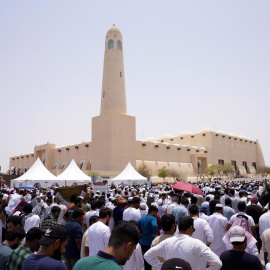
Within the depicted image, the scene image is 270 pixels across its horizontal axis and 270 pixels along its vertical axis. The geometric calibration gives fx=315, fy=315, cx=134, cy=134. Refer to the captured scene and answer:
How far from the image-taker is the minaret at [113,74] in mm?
50281

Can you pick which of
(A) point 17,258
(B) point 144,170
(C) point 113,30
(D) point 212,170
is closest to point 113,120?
(B) point 144,170

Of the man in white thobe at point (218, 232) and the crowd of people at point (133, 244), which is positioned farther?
the man in white thobe at point (218, 232)

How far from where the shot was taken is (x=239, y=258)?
2988mm

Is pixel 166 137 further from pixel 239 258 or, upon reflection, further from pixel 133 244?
pixel 133 244

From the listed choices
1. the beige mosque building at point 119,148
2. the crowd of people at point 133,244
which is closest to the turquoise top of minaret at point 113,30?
the beige mosque building at point 119,148

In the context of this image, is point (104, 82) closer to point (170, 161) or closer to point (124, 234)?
point (170, 161)

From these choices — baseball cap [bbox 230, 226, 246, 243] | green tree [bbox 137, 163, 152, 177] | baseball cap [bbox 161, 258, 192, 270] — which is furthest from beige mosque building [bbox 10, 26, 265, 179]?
baseball cap [bbox 161, 258, 192, 270]

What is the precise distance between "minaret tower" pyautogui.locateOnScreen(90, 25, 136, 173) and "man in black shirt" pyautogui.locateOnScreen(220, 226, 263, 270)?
149ft

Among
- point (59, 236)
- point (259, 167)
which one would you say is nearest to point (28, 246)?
point (59, 236)

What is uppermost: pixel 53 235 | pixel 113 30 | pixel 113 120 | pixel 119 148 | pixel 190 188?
pixel 113 30

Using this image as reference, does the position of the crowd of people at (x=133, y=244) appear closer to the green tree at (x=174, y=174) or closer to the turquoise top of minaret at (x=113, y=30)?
the green tree at (x=174, y=174)

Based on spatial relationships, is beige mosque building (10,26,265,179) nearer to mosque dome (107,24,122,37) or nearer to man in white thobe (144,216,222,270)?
mosque dome (107,24,122,37)

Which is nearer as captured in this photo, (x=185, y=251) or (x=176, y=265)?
(x=176, y=265)

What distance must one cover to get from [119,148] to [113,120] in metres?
4.47
